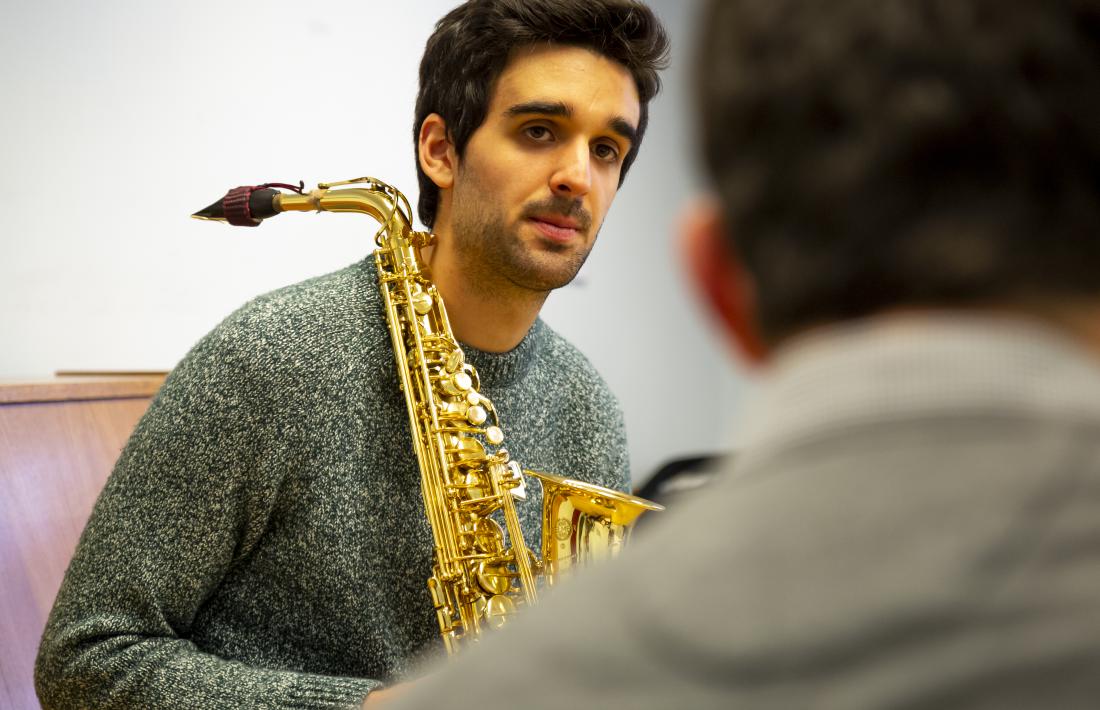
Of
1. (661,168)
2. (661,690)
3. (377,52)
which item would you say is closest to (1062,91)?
(661,690)

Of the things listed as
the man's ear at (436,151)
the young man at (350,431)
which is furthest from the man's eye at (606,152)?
the man's ear at (436,151)

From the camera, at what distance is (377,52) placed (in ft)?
9.51

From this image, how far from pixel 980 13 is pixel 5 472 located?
63.8 inches

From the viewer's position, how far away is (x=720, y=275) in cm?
52

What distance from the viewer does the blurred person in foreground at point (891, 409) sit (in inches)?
15.2

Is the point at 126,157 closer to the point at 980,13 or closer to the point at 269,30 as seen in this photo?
the point at 269,30

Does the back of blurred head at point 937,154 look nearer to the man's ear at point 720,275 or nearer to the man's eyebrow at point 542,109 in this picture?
the man's ear at point 720,275

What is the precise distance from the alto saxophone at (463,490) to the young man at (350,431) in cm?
5

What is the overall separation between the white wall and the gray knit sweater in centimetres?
71

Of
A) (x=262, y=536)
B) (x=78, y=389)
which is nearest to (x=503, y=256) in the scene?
(x=262, y=536)

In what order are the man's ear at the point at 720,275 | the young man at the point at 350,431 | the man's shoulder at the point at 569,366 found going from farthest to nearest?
1. the man's shoulder at the point at 569,366
2. the young man at the point at 350,431
3. the man's ear at the point at 720,275

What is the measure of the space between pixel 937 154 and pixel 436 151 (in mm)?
1461

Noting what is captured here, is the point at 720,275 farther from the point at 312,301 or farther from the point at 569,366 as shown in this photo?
the point at 569,366

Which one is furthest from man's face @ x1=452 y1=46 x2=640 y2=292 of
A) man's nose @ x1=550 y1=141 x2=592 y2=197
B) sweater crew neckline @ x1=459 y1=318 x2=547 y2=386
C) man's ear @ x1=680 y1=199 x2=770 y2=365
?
man's ear @ x1=680 y1=199 x2=770 y2=365
